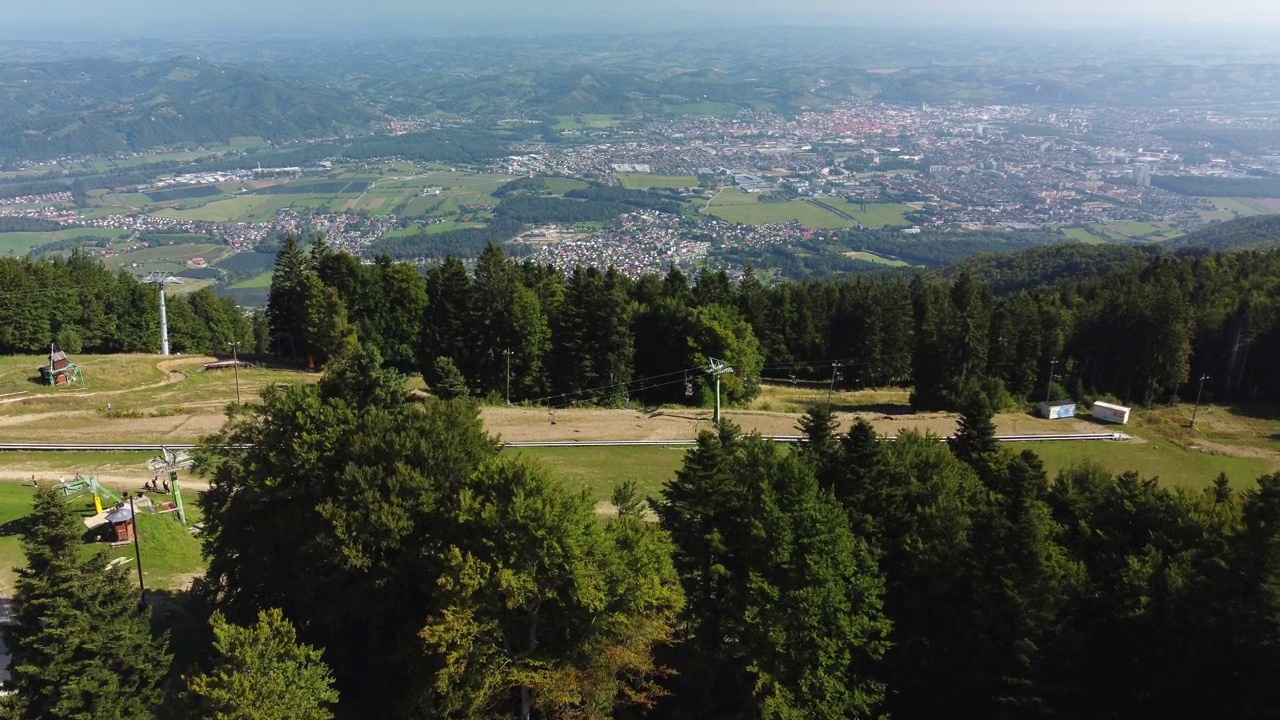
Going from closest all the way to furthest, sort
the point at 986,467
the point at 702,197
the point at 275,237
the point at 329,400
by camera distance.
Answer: the point at 329,400, the point at 986,467, the point at 275,237, the point at 702,197

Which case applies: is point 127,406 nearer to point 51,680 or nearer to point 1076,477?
point 51,680

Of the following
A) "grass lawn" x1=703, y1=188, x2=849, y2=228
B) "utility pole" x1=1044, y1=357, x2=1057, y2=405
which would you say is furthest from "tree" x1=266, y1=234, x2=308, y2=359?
"grass lawn" x1=703, y1=188, x2=849, y2=228

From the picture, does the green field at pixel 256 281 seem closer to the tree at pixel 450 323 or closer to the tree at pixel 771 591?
the tree at pixel 450 323

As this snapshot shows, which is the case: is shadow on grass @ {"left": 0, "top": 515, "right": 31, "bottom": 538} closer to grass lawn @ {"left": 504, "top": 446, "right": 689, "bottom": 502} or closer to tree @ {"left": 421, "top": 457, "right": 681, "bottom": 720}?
grass lawn @ {"left": 504, "top": 446, "right": 689, "bottom": 502}

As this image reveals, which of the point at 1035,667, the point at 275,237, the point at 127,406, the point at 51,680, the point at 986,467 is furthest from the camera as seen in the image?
the point at 275,237

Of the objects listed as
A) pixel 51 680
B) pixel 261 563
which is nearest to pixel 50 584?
pixel 51 680

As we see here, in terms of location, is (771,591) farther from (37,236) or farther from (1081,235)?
(37,236)

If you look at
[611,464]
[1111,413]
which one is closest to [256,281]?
[611,464]
